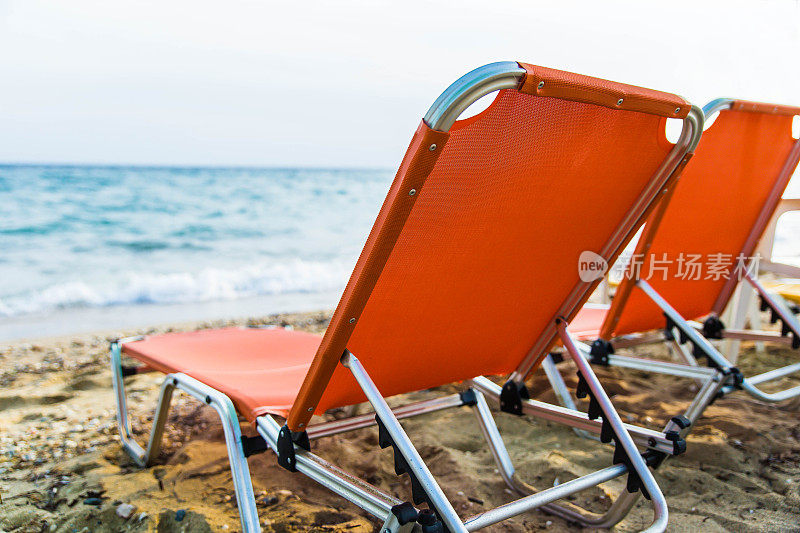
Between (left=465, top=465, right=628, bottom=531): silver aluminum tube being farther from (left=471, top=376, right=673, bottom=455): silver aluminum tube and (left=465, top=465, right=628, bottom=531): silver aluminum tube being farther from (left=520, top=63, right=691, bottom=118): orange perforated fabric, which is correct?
(left=520, top=63, right=691, bottom=118): orange perforated fabric

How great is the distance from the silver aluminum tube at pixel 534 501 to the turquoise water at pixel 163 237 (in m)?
7.70

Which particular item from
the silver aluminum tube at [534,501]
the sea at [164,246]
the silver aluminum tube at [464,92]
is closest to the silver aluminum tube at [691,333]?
the silver aluminum tube at [534,501]

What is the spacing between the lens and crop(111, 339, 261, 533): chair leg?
157 cm

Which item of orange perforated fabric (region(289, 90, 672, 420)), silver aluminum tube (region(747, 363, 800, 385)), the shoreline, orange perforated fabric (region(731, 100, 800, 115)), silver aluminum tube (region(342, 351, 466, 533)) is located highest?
orange perforated fabric (region(731, 100, 800, 115))

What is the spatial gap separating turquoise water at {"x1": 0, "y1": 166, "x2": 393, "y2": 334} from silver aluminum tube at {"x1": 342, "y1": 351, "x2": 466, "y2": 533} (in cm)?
748

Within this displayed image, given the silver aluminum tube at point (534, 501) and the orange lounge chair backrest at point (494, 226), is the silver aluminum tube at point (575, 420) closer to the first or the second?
the silver aluminum tube at point (534, 501)

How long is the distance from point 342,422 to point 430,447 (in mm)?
910

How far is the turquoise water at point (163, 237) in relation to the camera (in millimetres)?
9320

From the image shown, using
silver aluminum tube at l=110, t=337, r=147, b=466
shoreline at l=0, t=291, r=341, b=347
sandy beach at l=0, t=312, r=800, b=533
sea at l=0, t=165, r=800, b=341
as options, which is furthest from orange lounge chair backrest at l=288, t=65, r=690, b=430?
shoreline at l=0, t=291, r=341, b=347

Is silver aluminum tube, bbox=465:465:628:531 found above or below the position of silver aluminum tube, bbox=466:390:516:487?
above

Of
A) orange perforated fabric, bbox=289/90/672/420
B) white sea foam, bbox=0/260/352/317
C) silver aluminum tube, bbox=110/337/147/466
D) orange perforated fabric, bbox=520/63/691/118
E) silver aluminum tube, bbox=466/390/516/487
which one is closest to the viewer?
orange perforated fabric, bbox=520/63/691/118

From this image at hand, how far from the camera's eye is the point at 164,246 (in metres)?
12.4

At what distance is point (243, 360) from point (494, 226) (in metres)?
1.52

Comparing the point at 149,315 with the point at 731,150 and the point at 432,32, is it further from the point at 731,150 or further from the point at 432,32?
the point at 432,32
